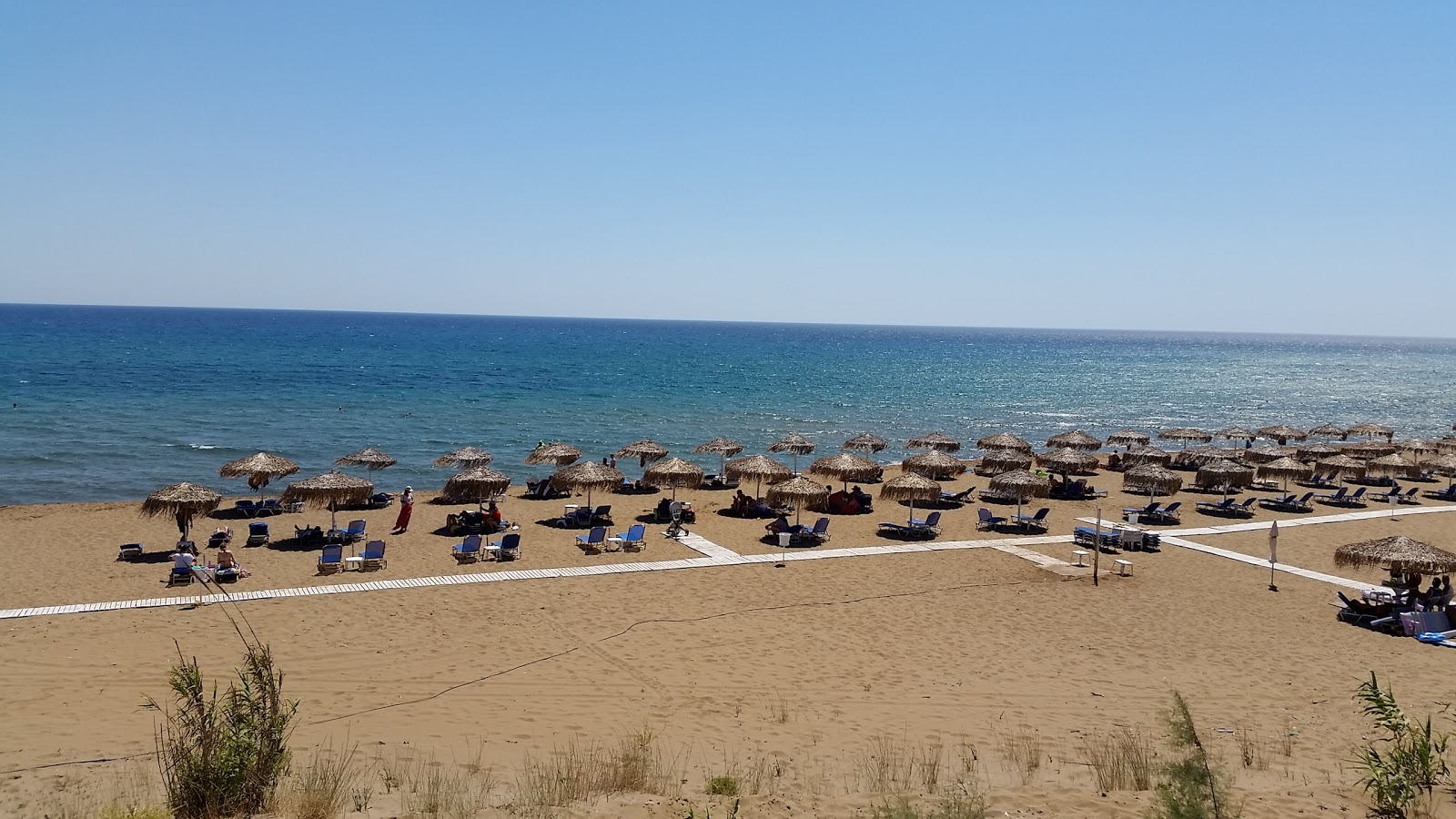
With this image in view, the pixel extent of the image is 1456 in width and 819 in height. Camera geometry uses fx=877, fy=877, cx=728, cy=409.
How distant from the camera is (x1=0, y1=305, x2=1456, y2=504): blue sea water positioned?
3372 cm

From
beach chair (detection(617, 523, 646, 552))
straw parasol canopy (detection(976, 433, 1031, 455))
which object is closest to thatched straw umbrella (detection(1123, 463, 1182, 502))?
straw parasol canopy (detection(976, 433, 1031, 455))

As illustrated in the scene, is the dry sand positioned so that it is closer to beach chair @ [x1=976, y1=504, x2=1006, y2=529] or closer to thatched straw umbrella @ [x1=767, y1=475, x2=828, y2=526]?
thatched straw umbrella @ [x1=767, y1=475, x2=828, y2=526]

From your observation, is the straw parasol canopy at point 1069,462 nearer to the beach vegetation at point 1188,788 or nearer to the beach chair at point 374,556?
the beach chair at point 374,556

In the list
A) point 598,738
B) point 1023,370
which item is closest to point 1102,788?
point 598,738

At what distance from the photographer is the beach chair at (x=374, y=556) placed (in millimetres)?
16188

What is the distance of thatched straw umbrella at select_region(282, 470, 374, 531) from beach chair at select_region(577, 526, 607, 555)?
17.4 feet

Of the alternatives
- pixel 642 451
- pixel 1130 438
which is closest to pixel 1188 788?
pixel 642 451

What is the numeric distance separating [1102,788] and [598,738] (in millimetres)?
4895

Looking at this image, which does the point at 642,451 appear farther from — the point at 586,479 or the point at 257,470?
the point at 257,470

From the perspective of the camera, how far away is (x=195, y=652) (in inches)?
453

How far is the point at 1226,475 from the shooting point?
25.4 metres

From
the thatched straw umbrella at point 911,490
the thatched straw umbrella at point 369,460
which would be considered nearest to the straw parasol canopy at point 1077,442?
the thatched straw umbrella at point 911,490

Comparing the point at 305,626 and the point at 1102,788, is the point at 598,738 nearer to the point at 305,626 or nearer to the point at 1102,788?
the point at 1102,788

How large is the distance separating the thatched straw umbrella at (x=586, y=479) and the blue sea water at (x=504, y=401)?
398 inches
